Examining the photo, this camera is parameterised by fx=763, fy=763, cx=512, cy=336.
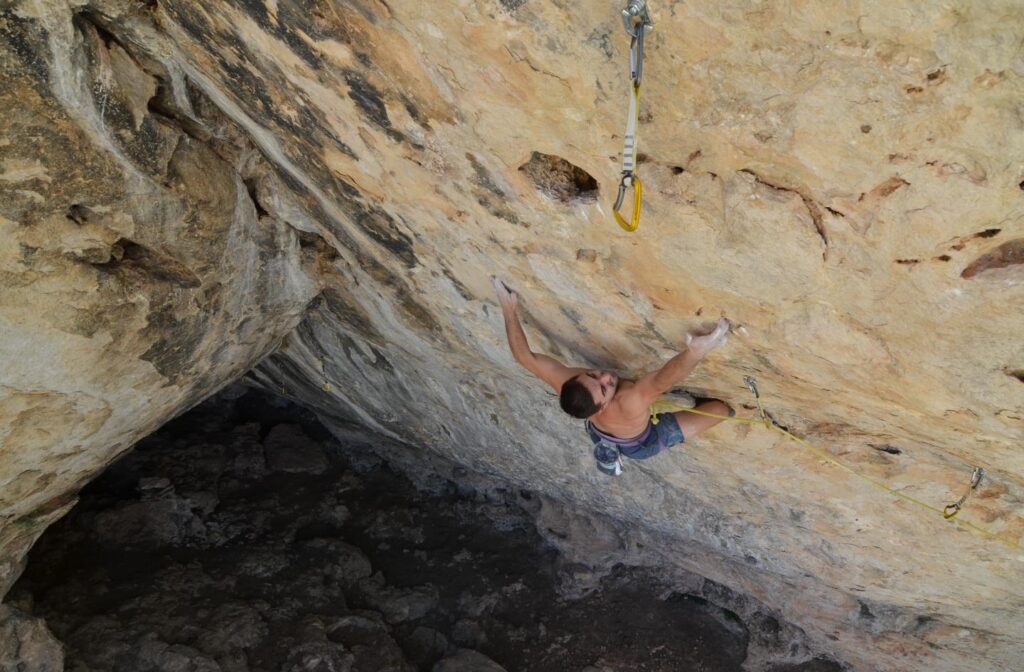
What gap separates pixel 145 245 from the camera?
343 cm

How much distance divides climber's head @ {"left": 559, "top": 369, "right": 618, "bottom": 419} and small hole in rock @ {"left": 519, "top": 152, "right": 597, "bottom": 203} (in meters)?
0.98

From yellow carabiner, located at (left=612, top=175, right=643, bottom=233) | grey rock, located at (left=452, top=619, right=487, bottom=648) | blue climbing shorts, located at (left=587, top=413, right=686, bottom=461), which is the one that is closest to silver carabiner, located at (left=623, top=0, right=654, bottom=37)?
yellow carabiner, located at (left=612, top=175, right=643, bottom=233)

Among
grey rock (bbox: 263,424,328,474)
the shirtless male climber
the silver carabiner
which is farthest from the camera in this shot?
grey rock (bbox: 263,424,328,474)

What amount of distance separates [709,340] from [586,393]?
0.66m

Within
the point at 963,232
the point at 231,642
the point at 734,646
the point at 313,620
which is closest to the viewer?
the point at 963,232

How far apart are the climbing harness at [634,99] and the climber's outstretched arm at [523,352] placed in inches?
43.9

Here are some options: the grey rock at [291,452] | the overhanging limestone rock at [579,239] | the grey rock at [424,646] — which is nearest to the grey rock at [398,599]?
the grey rock at [424,646]

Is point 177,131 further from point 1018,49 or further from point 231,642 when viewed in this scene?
point 231,642

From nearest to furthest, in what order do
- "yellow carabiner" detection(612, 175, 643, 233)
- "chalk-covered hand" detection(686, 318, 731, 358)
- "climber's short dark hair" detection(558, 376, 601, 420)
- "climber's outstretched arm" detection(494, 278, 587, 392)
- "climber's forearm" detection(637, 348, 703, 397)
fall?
"yellow carabiner" detection(612, 175, 643, 233) < "chalk-covered hand" detection(686, 318, 731, 358) < "climber's forearm" detection(637, 348, 703, 397) < "climber's short dark hair" detection(558, 376, 601, 420) < "climber's outstretched arm" detection(494, 278, 587, 392)

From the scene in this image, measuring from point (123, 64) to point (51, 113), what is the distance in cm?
33

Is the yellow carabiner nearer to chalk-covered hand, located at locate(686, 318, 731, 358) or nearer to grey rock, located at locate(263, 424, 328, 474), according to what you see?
chalk-covered hand, located at locate(686, 318, 731, 358)

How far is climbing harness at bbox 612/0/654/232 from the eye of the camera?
5.95 feet

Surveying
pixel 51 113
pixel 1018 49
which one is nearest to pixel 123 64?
pixel 51 113

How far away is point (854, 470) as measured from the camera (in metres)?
3.54
